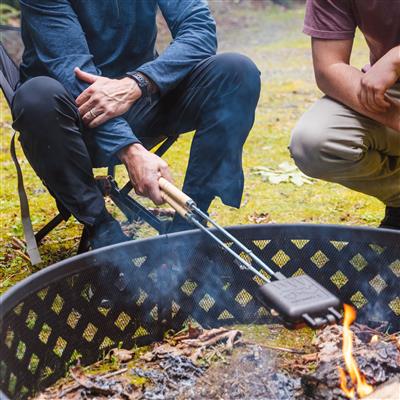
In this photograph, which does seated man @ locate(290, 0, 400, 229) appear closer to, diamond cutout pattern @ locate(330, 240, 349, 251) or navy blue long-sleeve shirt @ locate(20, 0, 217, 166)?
diamond cutout pattern @ locate(330, 240, 349, 251)

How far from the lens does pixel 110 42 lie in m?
2.70

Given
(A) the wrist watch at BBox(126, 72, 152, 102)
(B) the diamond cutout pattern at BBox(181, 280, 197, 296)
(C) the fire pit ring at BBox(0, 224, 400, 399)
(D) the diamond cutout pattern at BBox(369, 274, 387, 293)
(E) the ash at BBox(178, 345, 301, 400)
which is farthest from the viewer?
(A) the wrist watch at BBox(126, 72, 152, 102)

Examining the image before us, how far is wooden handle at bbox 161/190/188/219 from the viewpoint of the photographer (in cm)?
192

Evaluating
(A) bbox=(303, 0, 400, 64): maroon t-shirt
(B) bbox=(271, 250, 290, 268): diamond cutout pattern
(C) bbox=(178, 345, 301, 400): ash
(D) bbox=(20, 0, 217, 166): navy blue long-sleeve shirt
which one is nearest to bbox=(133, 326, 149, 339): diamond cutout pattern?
(C) bbox=(178, 345, 301, 400): ash

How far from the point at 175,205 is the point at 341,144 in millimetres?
846

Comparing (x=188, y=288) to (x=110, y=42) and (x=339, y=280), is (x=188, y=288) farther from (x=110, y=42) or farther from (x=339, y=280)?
(x=110, y=42)

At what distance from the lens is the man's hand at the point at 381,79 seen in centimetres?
233

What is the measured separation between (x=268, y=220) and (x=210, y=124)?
3.00 feet

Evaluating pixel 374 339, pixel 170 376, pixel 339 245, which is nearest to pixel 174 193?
pixel 170 376

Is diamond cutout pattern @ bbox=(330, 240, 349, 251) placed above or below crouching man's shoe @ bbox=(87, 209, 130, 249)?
above

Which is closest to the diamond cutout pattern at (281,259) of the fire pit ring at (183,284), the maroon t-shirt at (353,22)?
the fire pit ring at (183,284)

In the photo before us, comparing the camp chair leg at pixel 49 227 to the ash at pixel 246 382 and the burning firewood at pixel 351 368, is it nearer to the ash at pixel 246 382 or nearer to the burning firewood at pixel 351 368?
the ash at pixel 246 382

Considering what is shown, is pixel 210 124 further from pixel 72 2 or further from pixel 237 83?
pixel 72 2

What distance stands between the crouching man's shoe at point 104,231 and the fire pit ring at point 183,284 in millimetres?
318
